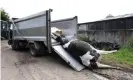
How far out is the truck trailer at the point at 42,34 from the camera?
23.1 feet

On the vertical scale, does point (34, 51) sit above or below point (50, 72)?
above

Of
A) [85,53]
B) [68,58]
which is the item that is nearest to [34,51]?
[68,58]

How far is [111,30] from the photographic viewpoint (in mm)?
12969

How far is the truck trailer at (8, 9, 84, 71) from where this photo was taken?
277 inches

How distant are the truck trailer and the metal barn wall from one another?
4666mm

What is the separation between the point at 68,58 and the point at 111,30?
7.26 metres

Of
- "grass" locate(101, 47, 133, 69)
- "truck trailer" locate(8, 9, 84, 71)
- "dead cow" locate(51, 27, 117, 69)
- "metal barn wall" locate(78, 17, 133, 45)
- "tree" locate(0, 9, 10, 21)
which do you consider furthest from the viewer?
"tree" locate(0, 9, 10, 21)

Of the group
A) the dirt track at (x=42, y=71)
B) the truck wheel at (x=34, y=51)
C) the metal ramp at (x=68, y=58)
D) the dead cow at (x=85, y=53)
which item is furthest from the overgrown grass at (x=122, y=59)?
the truck wheel at (x=34, y=51)

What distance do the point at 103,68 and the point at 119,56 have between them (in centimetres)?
241

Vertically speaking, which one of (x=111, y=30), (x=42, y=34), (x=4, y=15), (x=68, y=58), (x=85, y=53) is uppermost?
(x=4, y=15)

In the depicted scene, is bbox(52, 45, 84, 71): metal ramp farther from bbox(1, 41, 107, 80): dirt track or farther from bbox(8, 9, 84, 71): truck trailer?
bbox(1, 41, 107, 80): dirt track

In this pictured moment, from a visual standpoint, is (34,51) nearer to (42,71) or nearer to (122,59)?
(42,71)

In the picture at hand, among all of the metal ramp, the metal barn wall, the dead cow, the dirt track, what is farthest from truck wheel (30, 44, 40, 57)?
the metal barn wall

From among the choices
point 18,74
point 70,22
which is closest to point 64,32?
point 70,22
